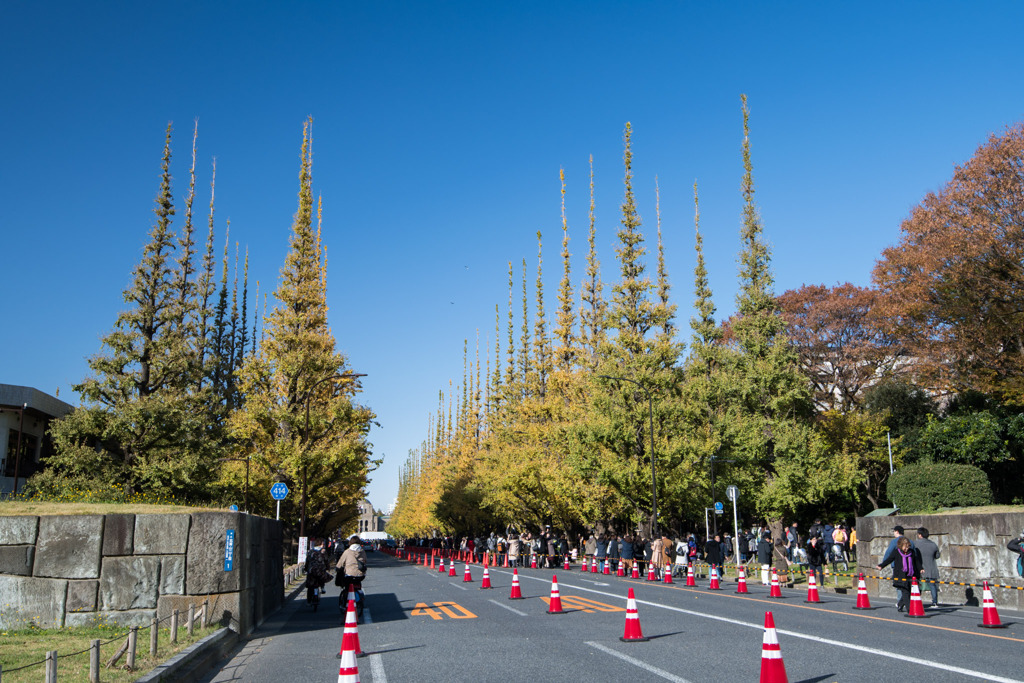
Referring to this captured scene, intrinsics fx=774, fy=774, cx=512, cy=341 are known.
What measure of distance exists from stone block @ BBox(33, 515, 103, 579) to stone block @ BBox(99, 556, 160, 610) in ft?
0.63

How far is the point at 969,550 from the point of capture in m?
15.5

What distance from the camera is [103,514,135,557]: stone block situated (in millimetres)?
11203

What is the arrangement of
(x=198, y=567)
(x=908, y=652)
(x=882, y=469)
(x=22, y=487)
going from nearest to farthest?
(x=908, y=652)
(x=198, y=567)
(x=22, y=487)
(x=882, y=469)

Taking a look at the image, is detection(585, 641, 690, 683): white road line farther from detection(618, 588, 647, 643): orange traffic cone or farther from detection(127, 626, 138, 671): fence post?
detection(127, 626, 138, 671): fence post

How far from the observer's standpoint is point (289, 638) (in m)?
11.8

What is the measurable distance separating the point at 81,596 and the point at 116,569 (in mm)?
544

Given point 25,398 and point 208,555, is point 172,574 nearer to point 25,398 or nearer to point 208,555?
point 208,555

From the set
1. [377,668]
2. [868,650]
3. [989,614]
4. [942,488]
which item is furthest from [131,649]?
[942,488]

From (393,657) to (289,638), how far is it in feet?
10.8

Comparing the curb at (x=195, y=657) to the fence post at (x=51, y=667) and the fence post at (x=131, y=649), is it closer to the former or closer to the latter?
the fence post at (x=131, y=649)

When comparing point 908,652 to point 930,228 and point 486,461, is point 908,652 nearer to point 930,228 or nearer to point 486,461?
point 930,228

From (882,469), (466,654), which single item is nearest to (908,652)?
(466,654)

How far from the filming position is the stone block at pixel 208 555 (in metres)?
11.4

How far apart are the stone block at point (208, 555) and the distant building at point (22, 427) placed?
73.4 ft
